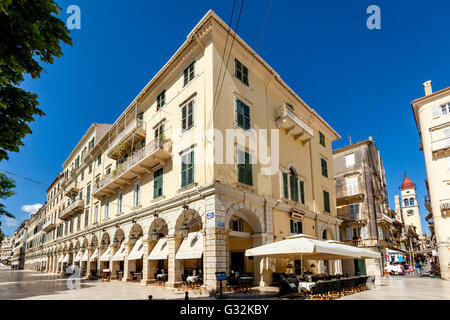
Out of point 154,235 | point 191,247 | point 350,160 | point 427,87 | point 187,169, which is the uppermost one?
point 427,87

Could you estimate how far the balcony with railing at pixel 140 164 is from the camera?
17547 millimetres

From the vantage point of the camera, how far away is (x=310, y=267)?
64.8ft

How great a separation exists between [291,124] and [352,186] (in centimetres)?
1723

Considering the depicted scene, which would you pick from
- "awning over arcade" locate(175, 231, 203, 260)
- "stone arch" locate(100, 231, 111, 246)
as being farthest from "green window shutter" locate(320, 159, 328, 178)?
"stone arch" locate(100, 231, 111, 246)

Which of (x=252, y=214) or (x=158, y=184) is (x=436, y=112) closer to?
(x=252, y=214)

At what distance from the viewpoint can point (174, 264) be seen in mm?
15180

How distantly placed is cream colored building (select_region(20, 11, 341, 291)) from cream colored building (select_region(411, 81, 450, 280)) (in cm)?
840

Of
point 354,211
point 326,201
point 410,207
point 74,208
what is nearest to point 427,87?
point 354,211

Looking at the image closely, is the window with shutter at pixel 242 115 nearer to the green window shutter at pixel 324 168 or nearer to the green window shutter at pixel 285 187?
the green window shutter at pixel 285 187

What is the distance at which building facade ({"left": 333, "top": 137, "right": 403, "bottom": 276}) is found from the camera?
3045cm

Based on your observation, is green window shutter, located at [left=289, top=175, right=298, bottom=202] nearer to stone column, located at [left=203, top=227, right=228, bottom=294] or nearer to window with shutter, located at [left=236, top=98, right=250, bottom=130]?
window with shutter, located at [left=236, top=98, right=250, bottom=130]

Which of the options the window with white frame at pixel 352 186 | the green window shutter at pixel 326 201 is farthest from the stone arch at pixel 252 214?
the window with white frame at pixel 352 186
